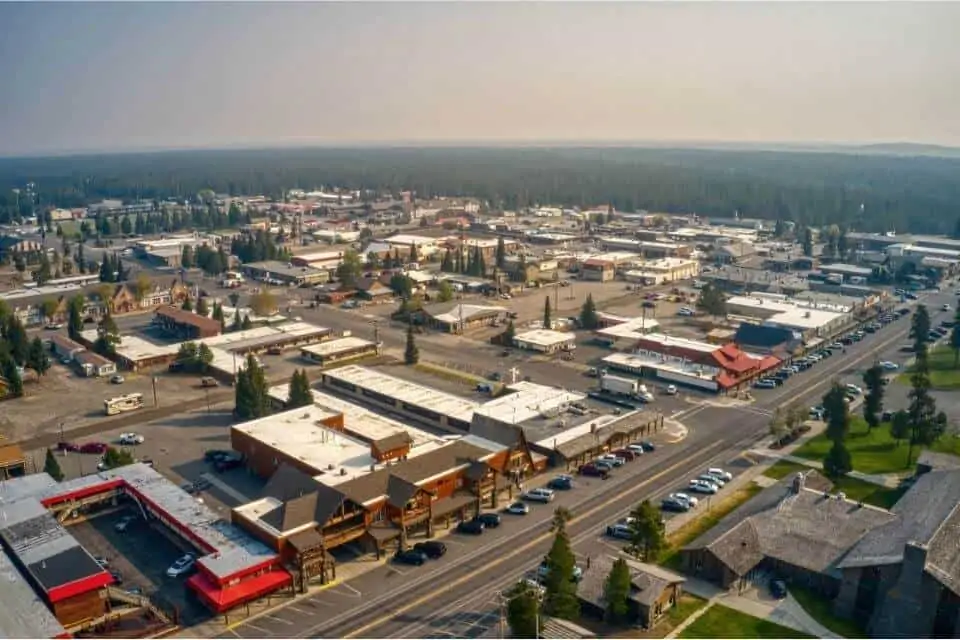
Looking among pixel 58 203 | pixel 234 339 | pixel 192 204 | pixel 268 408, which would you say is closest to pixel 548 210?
pixel 192 204

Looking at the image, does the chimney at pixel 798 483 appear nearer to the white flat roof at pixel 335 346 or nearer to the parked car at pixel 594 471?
the parked car at pixel 594 471

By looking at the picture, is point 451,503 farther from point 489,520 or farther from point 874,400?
point 874,400

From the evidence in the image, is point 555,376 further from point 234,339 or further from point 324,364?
point 234,339

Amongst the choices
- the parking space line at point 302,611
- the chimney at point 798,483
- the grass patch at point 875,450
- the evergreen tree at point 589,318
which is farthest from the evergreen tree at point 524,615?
the evergreen tree at point 589,318

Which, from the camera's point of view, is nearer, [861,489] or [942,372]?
[861,489]

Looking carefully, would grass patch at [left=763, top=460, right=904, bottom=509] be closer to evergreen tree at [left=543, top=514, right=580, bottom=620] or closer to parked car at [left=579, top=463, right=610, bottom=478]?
parked car at [left=579, top=463, right=610, bottom=478]

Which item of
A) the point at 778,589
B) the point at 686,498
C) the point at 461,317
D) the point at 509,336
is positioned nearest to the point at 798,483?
the point at 686,498
